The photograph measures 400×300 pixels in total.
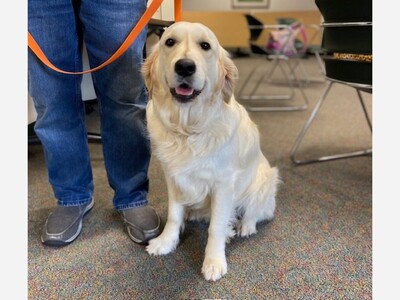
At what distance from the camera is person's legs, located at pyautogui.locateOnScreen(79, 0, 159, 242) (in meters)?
1.14

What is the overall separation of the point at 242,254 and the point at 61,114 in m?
0.85

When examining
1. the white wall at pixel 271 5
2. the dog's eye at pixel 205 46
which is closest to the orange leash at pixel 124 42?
the dog's eye at pixel 205 46

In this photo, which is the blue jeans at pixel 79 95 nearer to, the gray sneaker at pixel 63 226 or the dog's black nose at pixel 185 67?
the gray sneaker at pixel 63 226

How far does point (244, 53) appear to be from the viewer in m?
8.55

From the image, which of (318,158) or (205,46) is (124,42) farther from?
(318,158)

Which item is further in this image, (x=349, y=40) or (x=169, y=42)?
(x=349, y=40)

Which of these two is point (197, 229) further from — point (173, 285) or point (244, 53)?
point (244, 53)

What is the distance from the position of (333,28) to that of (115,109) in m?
1.16

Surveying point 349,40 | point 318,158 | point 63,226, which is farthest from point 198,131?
point 318,158

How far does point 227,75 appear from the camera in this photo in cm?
115

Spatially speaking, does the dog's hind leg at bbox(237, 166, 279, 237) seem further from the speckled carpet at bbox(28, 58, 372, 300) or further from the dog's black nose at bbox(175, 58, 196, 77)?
the dog's black nose at bbox(175, 58, 196, 77)

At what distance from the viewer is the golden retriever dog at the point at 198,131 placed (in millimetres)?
1047

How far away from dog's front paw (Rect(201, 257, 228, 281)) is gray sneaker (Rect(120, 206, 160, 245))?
Result: 27 centimetres

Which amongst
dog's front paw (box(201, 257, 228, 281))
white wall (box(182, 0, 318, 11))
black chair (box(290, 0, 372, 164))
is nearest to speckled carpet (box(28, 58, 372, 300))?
dog's front paw (box(201, 257, 228, 281))
